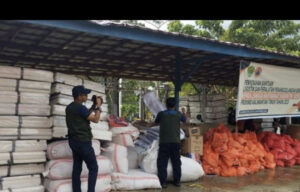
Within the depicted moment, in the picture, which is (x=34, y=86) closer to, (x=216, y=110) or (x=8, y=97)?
(x=8, y=97)

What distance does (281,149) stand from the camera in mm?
9695

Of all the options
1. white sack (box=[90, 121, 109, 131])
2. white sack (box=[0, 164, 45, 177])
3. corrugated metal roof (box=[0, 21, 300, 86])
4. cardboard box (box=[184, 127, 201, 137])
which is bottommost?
white sack (box=[0, 164, 45, 177])

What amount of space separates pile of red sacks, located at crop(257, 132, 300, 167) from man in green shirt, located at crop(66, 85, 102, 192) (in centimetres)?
592

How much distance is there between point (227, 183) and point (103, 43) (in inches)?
154

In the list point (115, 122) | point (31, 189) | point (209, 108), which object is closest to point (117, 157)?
point (115, 122)

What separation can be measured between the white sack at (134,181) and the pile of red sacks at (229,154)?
1.95 metres

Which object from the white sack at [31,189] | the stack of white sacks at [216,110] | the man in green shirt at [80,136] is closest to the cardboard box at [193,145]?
the man in green shirt at [80,136]

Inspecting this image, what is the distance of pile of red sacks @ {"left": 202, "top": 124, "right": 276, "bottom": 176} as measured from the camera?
8.05 metres

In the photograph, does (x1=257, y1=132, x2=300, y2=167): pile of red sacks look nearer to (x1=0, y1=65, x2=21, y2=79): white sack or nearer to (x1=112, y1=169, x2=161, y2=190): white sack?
(x1=112, y1=169, x2=161, y2=190): white sack

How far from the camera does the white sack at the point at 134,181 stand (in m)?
6.25

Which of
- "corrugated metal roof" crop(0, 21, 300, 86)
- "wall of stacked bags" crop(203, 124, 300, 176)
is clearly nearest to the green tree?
"corrugated metal roof" crop(0, 21, 300, 86)

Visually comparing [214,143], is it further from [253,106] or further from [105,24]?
[105,24]

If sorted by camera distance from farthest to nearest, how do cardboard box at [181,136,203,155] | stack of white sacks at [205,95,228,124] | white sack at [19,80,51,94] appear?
stack of white sacks at [205,95,228,124] → cardboard box at [181,136,203,155] → white sack at [19,80,51,94]

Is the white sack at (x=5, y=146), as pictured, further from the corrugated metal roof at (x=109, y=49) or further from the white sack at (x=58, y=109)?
the corrugated metal roof at (x=109, y=49)
